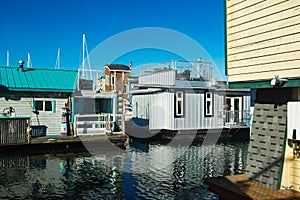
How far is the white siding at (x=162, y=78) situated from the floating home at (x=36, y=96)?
7325 mm

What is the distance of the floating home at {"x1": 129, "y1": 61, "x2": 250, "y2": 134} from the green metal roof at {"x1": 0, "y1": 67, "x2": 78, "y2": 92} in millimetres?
6027

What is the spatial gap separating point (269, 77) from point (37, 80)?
15777 mm

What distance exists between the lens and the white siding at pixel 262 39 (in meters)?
5.60

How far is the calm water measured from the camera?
32.6ft

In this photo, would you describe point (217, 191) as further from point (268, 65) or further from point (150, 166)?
point (150, 166)

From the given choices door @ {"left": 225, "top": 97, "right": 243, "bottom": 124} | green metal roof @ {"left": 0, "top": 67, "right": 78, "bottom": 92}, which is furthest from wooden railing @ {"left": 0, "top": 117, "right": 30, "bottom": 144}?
door @ {"left": 225, "top": 97, "right": 243, "bottom": 124}

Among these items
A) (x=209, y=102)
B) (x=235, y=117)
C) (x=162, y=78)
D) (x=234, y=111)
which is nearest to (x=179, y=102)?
(x=162, y=78)

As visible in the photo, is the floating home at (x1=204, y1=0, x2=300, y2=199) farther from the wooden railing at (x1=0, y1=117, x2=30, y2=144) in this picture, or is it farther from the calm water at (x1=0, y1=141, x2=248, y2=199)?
the wooden railing at (x1=0, y1=117, x2=30, y2=144)

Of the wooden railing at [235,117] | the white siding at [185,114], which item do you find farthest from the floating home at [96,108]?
the wooden railing at [235,117]

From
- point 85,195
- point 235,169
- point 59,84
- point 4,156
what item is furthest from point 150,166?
point 59,84

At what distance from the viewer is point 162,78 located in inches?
978

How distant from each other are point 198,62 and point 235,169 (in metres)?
12.9

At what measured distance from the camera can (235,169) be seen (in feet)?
44.6

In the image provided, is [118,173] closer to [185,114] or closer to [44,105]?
[44,105]
